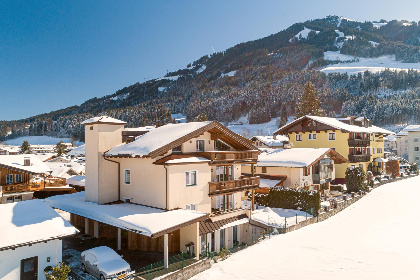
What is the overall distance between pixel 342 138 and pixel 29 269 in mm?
48376

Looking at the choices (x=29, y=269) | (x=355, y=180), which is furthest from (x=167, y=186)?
(x=355, y=180)

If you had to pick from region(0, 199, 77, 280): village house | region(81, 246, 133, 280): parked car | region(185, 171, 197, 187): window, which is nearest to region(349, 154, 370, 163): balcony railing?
region(185, 171, 197, 187): window

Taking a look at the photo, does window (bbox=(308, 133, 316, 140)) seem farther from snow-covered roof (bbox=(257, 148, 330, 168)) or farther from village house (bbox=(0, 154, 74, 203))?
village house (bbox=(0, 154, 74, 203))

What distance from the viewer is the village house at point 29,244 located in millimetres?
14031

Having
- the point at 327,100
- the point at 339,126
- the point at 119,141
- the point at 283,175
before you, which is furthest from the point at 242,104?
the point at 119,141

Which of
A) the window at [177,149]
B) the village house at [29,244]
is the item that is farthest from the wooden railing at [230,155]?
the village house at [29,244]

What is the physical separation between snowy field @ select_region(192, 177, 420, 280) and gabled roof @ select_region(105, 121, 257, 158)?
8.61 metres

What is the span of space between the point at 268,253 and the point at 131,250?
9.87 metres

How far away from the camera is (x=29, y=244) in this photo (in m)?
14.1

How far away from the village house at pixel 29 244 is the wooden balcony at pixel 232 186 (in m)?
11.1

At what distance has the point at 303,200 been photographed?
3083 cm

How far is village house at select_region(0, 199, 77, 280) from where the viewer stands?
1403cm

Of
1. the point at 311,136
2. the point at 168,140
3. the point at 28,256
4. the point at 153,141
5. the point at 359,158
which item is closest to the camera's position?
the point at 28,256

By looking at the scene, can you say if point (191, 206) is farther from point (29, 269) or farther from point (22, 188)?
point (22, 188)
